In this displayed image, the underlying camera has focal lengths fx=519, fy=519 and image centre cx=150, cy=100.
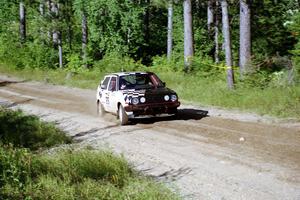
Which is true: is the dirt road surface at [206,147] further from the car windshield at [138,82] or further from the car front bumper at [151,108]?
the car windshield at [138,82]

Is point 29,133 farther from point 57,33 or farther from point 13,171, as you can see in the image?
point 57,33

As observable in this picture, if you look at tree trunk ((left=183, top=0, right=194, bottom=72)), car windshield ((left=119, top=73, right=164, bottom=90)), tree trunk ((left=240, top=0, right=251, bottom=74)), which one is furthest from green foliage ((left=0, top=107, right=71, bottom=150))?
tree trunk ((left=183, top=0, right=194, bottom=72))

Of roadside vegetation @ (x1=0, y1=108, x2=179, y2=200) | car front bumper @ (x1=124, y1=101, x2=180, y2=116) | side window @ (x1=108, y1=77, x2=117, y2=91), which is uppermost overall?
side window @ (x1=108, y1=77, x2=117, y2=91)

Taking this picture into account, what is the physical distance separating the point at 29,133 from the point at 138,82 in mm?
3852

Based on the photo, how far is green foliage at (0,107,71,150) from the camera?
12516 mm

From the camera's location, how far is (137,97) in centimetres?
1448

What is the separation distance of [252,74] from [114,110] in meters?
6.63

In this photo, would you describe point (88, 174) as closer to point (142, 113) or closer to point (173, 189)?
point (173, 189)

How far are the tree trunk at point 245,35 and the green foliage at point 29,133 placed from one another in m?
8.83

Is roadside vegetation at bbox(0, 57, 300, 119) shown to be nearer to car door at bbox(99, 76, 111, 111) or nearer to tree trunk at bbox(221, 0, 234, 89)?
tree trunk at bbox(221, 0, 234, 89)

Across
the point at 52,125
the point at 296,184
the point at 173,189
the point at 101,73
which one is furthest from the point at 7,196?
the point at 101,73

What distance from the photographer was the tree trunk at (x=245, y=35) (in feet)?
66.6

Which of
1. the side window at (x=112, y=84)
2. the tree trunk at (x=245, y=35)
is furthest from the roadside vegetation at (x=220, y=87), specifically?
the side window at (x=112, y=84)

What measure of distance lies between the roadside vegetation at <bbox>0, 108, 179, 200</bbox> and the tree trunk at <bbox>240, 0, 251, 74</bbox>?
36.8 feet
